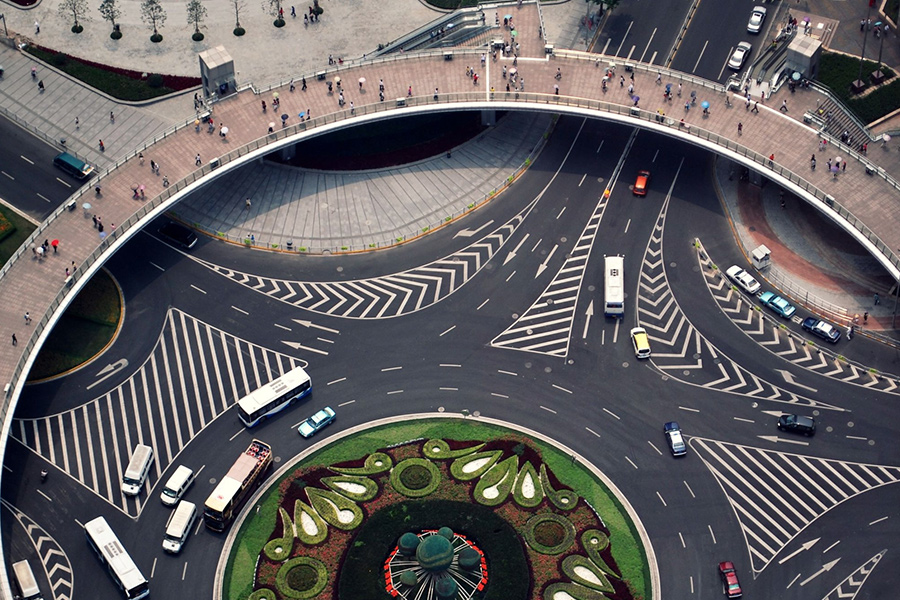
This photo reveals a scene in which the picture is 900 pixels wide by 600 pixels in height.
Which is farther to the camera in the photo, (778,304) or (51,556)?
(778,304)

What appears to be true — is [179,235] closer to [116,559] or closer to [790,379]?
[116,559]

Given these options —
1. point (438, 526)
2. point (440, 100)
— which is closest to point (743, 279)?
point (440, 100)

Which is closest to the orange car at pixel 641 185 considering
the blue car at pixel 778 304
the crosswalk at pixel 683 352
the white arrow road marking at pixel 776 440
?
the crosswalk at pixel 683 352

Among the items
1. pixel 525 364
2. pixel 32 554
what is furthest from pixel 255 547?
pixel 525 364

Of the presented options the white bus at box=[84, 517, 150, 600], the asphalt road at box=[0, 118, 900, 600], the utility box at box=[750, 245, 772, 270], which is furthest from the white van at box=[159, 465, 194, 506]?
the utility box at box=[750, 245, 772, 270]

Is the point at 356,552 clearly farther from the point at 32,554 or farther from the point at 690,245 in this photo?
the point at 690,245

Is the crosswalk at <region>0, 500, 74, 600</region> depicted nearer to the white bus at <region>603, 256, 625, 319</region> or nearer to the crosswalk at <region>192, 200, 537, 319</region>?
the crosswalk at <region>192, 200, 537, 319</region>
